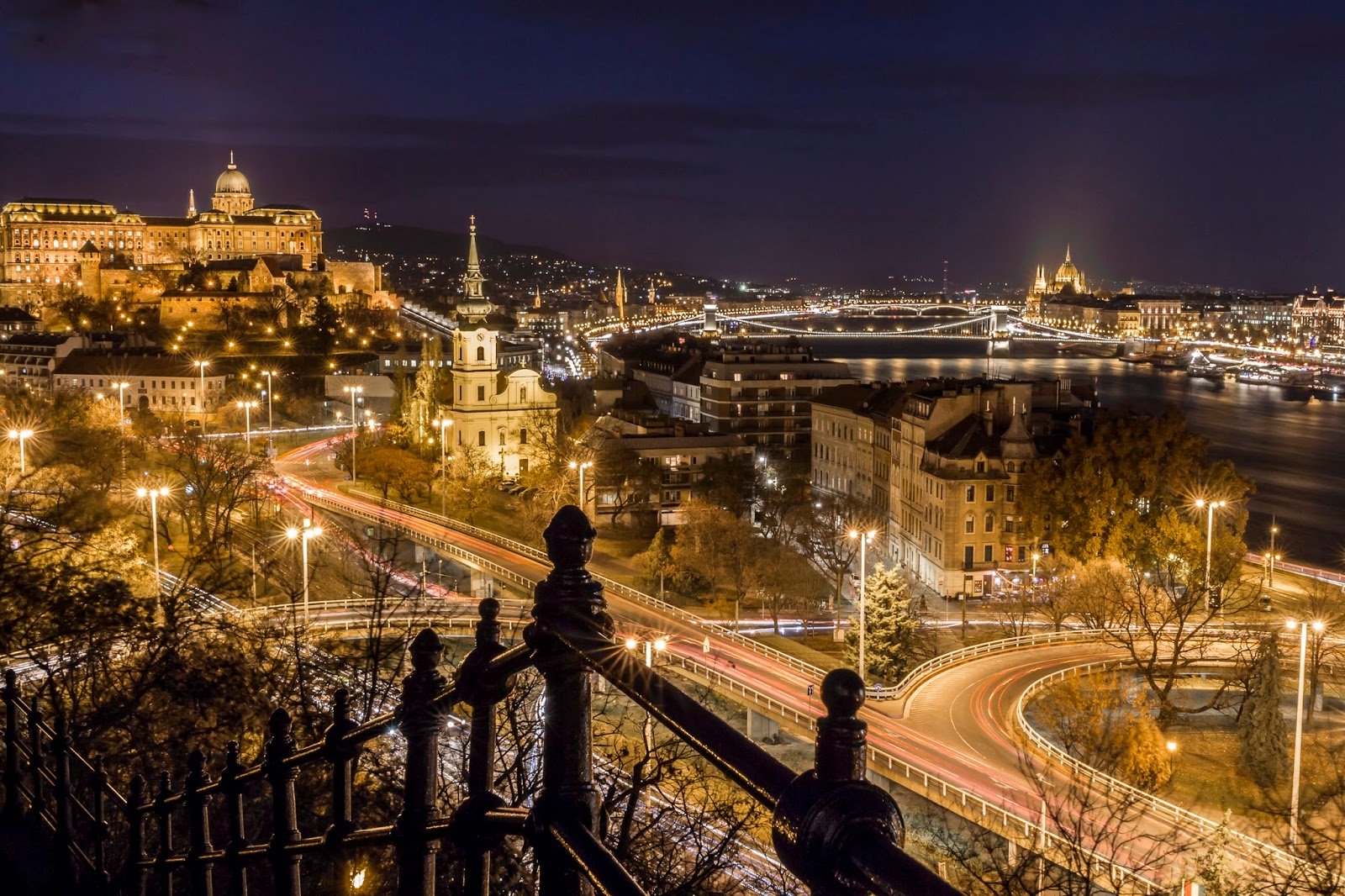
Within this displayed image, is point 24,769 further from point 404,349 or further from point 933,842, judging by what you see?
point 404,349

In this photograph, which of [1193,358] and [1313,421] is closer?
[1313,421]

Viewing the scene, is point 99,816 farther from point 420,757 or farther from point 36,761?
point 420,757

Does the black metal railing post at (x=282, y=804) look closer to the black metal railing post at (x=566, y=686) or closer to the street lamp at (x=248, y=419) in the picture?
the black metal railing post at (x=566, y=686)

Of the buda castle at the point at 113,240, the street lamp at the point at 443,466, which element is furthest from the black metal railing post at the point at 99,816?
the buda castle at the point at 113,240

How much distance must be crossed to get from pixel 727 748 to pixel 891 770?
1550 cm

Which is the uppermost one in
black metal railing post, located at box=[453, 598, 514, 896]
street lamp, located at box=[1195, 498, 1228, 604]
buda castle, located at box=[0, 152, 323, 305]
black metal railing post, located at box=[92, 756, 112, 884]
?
buda castle, located at box=[0, 152, 323, 305]

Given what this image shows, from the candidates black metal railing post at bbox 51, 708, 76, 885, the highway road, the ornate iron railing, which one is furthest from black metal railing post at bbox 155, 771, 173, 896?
the highway road

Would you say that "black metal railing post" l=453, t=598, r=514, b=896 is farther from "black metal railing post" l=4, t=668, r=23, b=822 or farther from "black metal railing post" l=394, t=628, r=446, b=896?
"black metal railing post" l=4, t=668, r=23, b=822

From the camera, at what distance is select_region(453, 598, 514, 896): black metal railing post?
7.38 feet

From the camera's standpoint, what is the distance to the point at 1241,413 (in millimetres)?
78688

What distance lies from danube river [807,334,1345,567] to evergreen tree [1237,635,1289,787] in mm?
19740

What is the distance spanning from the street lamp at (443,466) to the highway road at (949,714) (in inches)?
305

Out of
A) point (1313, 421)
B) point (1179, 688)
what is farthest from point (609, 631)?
point (1313, 421)

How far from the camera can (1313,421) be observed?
243 feet
